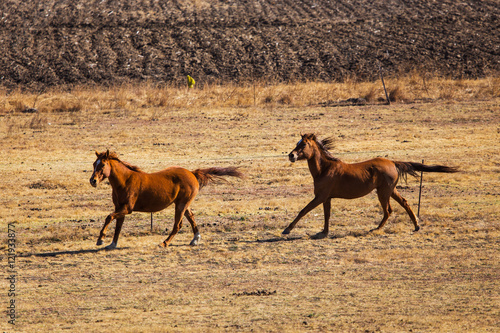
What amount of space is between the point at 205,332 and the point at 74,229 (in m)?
6.39

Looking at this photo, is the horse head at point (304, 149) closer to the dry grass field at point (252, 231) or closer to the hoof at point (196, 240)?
the dry grass field at point (252, 231)

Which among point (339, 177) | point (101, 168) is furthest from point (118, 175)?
point (339, 177)

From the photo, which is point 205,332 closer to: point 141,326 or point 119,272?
point 141,326

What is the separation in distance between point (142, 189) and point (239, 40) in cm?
3371

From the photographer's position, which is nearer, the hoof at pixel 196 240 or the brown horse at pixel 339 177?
the hoof at pixel 196 240

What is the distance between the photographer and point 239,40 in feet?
146

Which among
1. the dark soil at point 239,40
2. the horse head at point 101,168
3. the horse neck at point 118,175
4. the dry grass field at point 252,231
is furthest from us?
the dark soil at point 239,40

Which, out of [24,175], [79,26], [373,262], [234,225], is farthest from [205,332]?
[79,26]

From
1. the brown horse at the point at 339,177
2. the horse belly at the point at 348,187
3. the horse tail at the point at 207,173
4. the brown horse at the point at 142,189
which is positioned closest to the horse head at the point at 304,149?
the brown horse at the point at 339,177

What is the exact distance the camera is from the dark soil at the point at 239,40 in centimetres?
3900

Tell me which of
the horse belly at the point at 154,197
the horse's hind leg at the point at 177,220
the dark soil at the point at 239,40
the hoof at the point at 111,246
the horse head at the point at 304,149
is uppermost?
the dark soil at the point at 239,40

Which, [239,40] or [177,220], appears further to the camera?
[239,40]

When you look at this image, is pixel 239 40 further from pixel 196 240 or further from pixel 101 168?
pixel 101 168

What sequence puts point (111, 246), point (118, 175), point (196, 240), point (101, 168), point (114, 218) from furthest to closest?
point (196, 240)
point (111, 246)
point (118, 175)
point (114, 218)
point (101, 168)
